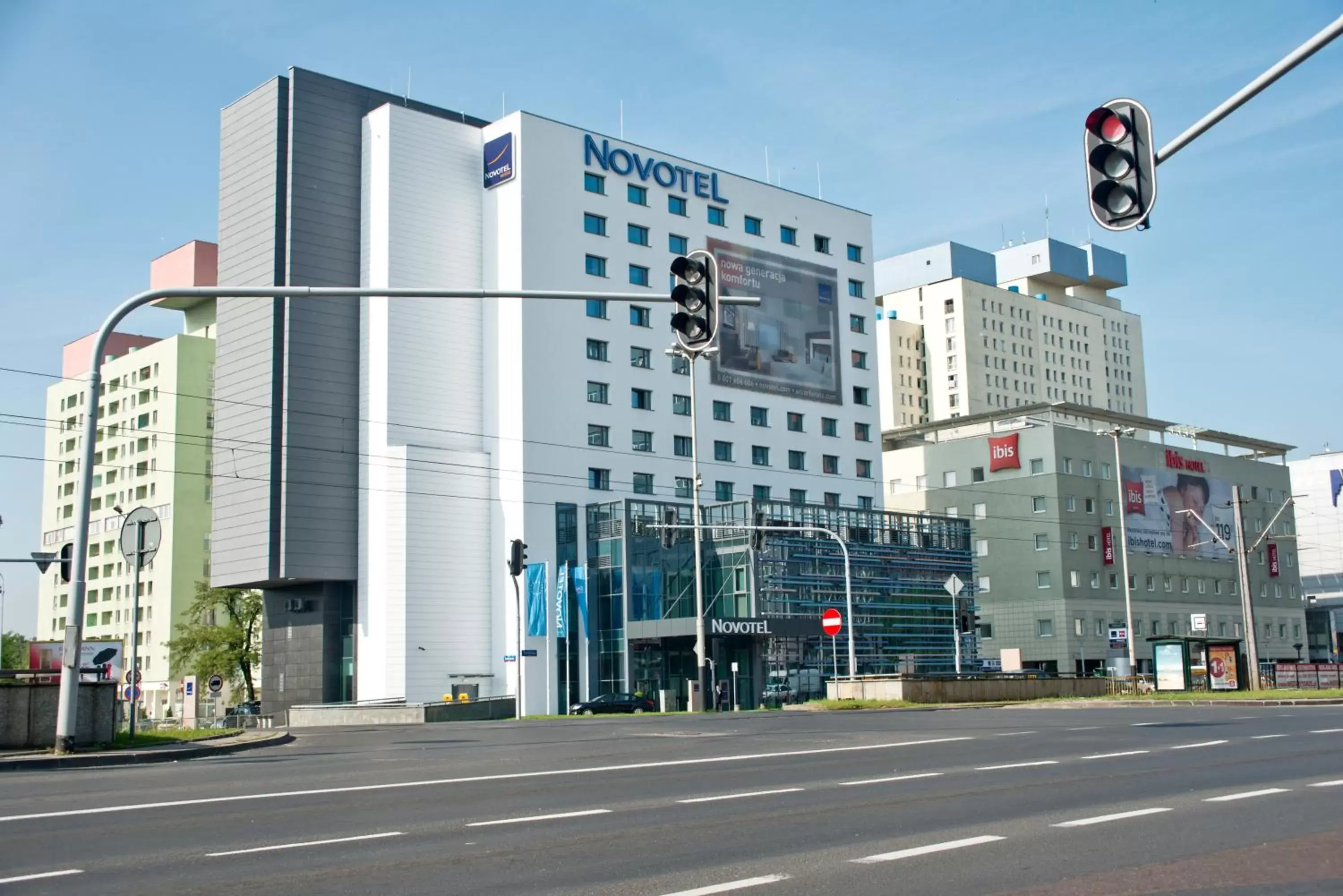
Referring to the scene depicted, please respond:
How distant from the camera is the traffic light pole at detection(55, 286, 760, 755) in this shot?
57.5ft

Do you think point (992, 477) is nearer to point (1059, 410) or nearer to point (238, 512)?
point (1059, 410)

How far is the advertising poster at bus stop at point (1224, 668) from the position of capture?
43438mm

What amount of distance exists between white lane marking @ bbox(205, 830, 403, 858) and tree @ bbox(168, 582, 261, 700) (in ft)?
268

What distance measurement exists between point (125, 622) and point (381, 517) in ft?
213

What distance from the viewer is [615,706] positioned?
189 ft

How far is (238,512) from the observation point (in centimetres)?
6681

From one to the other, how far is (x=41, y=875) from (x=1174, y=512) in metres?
101

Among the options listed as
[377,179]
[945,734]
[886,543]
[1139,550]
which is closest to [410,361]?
[377,179]

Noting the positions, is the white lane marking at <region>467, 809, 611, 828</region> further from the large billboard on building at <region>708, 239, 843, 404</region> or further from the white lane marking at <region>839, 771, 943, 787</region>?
the large billboard on building at <region>708, 239, 843, 404</region>

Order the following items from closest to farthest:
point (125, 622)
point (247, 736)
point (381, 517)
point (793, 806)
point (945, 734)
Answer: point (793, 806) < point (945, 734) < point (247, 736) < point (381, 517) < point (125, 622)

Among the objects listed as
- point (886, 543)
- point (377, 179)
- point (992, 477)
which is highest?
point (377, 179)

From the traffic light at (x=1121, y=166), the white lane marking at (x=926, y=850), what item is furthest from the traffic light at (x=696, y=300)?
the white lane marking at (x=926, y=850)

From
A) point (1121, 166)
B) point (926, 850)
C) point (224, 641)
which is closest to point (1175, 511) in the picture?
point (224, 641)

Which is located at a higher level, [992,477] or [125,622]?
[992,477]
